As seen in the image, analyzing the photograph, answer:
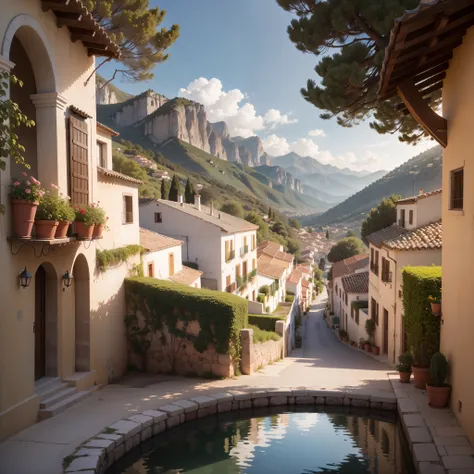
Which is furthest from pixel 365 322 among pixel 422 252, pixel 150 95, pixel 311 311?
pixel 150 95

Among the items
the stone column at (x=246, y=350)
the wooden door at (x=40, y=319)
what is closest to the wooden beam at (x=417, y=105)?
the stone column at (x=246, y=350)

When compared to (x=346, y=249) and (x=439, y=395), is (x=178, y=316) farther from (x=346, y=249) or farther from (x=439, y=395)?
(x=346, y=249)

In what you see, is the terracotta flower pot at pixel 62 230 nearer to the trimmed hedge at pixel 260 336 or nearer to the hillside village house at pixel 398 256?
the trimmed hedge at pixel 260 336

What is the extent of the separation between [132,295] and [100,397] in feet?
12.3

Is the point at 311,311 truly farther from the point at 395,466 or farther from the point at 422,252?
the point at 395,466

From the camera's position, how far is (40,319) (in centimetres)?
1095

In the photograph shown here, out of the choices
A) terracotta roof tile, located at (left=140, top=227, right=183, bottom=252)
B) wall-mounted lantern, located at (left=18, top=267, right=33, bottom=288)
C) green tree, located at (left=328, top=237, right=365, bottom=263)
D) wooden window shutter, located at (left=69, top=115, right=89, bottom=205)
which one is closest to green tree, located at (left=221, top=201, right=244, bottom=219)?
green tree, located at (left=328, top=237, right=365, bottom=263)

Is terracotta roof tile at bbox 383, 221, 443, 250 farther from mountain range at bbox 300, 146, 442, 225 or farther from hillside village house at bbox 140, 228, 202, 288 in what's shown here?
mountain range at bbox 300, 146, 442, 225

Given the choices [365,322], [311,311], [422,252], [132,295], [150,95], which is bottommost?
[311,311]

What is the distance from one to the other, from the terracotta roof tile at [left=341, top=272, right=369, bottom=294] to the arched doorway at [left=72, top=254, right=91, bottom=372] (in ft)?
76.2

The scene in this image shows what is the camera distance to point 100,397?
36.8 ft

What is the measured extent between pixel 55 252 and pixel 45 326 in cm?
191

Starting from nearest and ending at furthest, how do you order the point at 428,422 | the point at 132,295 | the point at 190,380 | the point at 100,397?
the point at 428,422
the point at 100,397
the point at 190,380
the point at 132,295

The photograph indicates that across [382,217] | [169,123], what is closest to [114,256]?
→ [382,217]
